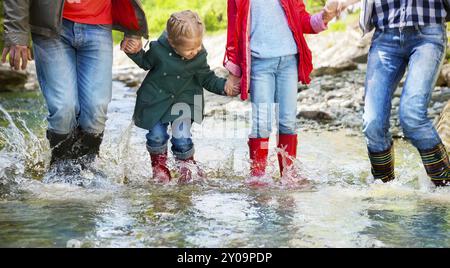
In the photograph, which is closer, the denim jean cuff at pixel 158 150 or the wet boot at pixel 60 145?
the wet boot at pixel 60 145

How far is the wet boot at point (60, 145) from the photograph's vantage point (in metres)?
4.69

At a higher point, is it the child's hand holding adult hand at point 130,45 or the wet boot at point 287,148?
the child's hand holding adult hand at point 130,45

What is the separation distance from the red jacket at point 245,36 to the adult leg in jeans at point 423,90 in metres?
0.80

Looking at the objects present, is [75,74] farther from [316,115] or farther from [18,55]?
[316,115]

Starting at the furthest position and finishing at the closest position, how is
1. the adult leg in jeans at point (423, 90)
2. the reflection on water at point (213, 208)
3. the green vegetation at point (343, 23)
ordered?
the green vegetation at point (343, 23)
the adult leg in jeans at point (423, 90)
the reflection on water at point (213, 208)

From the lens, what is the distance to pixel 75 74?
4.63 meters

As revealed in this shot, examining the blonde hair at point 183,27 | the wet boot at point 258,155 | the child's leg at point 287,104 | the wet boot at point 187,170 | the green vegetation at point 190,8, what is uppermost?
the blonde hair at point 183,27

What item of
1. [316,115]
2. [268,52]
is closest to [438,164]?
[268,52]

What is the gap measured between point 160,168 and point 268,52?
3.61 feet

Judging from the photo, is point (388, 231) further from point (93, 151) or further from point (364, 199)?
point (93, 151)

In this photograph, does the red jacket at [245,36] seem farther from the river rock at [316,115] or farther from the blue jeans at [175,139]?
the river rock at [316,115]

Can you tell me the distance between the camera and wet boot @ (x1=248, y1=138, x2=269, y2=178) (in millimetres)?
4930

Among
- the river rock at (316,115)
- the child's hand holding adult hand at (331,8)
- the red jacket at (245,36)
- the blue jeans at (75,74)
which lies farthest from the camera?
the river rock at (316,115)

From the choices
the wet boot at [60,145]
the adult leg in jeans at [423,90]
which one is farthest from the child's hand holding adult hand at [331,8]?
the wet boot at [60,145]
